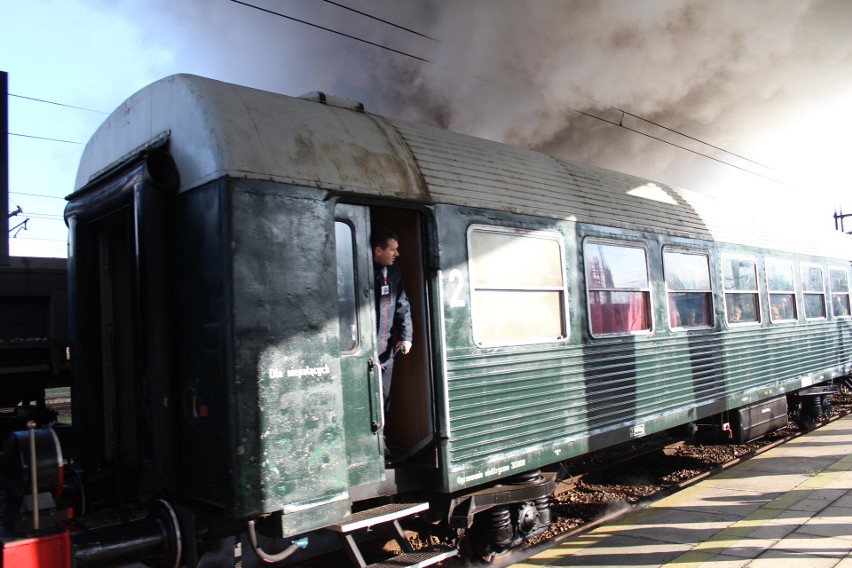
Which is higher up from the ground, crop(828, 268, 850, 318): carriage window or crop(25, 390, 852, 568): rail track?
crop(828, 268, 850, 318): carriage window

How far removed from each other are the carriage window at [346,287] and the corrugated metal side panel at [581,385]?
0.76m

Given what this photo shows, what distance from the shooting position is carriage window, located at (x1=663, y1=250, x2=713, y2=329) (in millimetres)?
7059

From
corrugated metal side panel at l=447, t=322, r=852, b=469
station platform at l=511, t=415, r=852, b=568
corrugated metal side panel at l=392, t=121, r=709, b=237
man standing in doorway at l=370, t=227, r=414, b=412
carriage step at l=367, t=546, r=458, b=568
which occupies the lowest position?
station platform at l=511, t=415, r=852, b=568

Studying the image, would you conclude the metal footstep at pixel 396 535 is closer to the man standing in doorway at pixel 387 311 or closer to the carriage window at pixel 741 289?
the man standing in doorway at pixel 387 311

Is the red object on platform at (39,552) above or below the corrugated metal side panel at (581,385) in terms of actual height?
below

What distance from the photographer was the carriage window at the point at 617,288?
5.97 m

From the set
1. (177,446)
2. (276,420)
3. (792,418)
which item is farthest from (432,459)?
(792,418)

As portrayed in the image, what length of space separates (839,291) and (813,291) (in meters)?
1.47

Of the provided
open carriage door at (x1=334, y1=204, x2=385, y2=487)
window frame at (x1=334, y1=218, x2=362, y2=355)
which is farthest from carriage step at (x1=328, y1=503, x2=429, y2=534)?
window frame at (x1=334, y1=218, x2=362, y2=355)

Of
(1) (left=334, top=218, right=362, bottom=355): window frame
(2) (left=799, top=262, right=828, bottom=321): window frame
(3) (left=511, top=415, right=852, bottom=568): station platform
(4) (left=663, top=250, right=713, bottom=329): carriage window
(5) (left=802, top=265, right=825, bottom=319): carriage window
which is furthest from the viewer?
(5) (left=802, top=265, right=825, bottom=319): carriage window

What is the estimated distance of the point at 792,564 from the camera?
437 cm

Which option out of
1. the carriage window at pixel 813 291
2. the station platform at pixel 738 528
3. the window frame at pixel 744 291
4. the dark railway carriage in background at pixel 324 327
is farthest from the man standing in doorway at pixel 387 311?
the carriage window at pixel 813 291

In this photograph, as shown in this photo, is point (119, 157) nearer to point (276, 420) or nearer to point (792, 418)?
point (276, 420)

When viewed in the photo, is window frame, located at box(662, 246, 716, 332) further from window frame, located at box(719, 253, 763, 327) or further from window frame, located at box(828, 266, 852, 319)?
window frame, located at box(828, 266, 852, 319)
